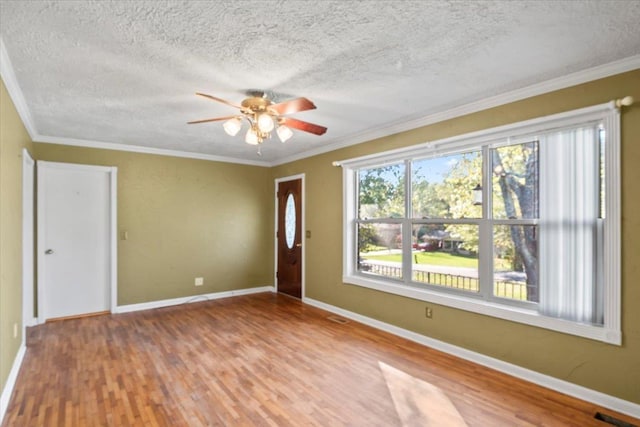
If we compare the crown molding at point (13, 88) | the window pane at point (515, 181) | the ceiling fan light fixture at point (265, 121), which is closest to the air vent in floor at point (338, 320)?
the window pane at point (515, 181)

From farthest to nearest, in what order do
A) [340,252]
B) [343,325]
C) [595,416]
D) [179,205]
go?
1. [179,205]
2. [340,252]
3. [343,325]
4. [595,416]

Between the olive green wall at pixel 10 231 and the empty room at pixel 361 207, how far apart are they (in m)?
0.05

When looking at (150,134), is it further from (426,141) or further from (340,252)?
(426,141)

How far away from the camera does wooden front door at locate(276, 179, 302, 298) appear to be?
18.6 ft

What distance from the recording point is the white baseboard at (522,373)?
2357 millimetres

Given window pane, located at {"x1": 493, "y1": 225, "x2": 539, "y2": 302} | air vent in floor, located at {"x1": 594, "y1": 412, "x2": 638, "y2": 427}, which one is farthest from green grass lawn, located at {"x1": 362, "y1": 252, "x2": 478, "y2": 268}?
air vent in floor, located at {"x1": 594, "y1": 412, "x2": 638, "y2": 427}

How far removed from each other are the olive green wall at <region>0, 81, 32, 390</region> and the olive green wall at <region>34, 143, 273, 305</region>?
63.6 inches

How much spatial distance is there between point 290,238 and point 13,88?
4.06 m

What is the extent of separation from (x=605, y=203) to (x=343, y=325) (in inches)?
118

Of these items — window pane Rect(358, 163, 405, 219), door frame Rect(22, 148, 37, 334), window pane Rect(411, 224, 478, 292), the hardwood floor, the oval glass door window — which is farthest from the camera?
the oval glass door window

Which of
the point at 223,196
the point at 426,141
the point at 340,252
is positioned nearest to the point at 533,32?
the point at 426,141

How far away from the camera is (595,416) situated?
230cm

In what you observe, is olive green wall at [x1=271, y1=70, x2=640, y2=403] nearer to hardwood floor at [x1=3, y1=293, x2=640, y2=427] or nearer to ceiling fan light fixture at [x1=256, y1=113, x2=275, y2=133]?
hardwood floor at [x1=3, y1=293, x2=640, y2=427]

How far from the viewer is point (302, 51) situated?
220 centimetres
